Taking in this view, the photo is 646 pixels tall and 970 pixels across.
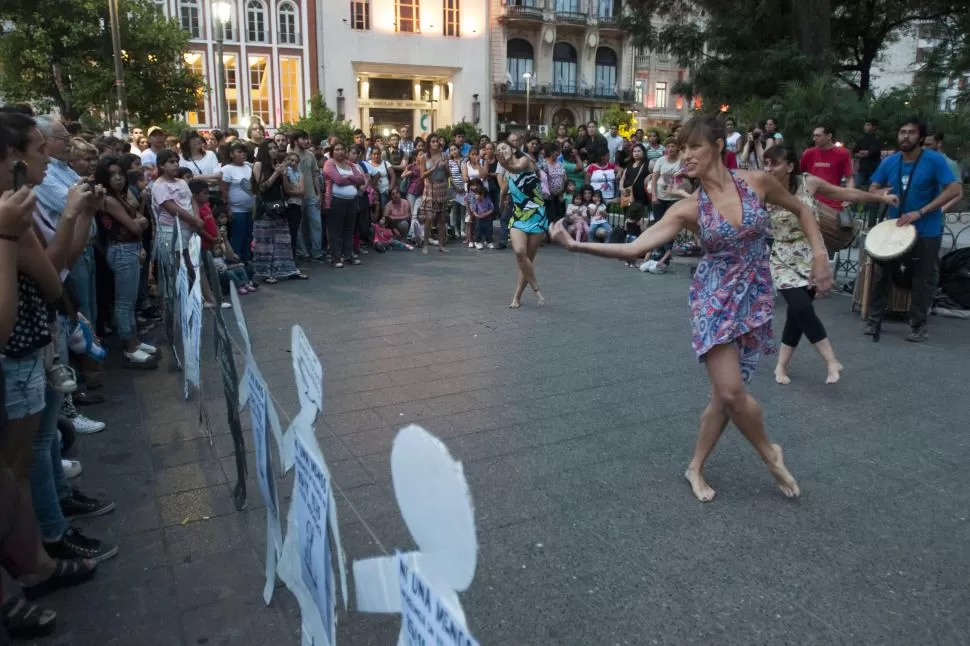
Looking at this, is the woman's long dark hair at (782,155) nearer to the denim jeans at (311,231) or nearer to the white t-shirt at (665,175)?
the white t-shirt at (665,175)

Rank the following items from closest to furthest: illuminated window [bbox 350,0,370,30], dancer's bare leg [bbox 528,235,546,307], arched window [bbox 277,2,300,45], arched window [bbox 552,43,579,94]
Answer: dancer's bare leg [bbox 528,235,546,307]
arched window [bbox 277,2,300,45]
illuminated window [bbox 350,0,370,30]
arched window [bbox 552,43,579,94]

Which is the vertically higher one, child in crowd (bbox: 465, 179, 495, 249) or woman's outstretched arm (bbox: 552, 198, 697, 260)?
woman's outstretched arm (bbox: 552, 198, 697, 260)

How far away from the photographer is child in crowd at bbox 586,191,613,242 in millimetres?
13125

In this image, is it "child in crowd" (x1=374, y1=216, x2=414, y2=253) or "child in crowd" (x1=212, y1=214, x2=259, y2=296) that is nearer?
"child in crowd" (x1=212, y1=214, x2=259, y2=296)

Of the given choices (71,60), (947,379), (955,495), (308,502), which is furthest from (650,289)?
(71,60)

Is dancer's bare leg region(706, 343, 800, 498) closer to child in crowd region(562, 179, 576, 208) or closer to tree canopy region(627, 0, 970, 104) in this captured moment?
child in crowd region(562, 179, 576, 208)

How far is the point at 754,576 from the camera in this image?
125 inches

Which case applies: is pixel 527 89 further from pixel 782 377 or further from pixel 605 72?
pixel 782 377

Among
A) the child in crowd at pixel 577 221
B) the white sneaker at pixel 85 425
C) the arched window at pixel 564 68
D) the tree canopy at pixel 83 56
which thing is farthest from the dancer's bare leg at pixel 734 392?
the arched window at pixel 564 68

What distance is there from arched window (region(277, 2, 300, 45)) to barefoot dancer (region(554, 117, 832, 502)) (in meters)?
44.2

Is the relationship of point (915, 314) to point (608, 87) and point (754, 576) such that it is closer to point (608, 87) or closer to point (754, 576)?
point (754, 576)

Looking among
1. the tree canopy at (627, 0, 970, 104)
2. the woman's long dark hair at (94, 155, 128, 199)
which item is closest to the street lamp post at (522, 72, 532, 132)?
the tree canopy at (627, 0, 970, 104)

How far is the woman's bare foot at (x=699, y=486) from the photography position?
3867 mm

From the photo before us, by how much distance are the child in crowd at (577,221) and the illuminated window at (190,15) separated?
3572 centimetres
